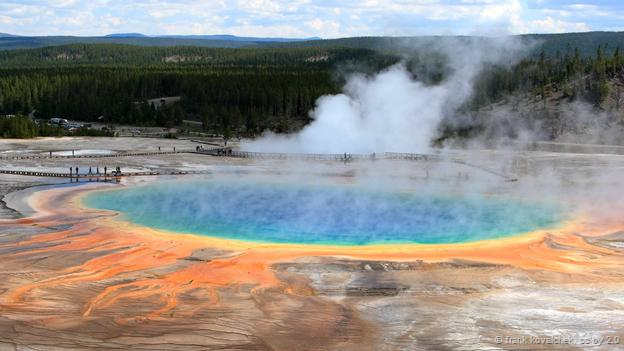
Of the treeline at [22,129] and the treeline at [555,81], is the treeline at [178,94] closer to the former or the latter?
the treeline at [555,81]

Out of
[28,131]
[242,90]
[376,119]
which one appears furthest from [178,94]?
[376,119]

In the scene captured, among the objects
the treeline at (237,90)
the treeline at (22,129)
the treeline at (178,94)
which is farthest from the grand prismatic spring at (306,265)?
the treeline at (178,94)

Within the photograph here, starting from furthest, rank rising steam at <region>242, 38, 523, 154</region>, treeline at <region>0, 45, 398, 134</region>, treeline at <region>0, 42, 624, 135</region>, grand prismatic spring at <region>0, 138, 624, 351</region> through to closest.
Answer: treeline at <region>0, 45, 398, 134</region>, treeline at <region>0, 42, 624, 135</region>, rising steam at <region>242, 38, 523, 154</region>, grand prismatic spring at <region>0, 138, 624, 351</region>

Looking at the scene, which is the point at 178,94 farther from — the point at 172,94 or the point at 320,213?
the point at 320,213

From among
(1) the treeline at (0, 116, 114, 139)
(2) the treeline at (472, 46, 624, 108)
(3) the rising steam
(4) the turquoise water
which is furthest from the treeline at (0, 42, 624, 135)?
(4) the turquoise water

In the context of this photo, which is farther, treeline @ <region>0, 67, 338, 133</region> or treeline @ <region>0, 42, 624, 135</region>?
treeline @ <region>0, 67, 338, 133</region>

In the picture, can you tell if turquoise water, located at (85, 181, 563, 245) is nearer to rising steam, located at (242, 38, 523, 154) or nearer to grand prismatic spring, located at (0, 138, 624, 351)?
grand prismatic spring, located at (0, 138, 624, 351)
